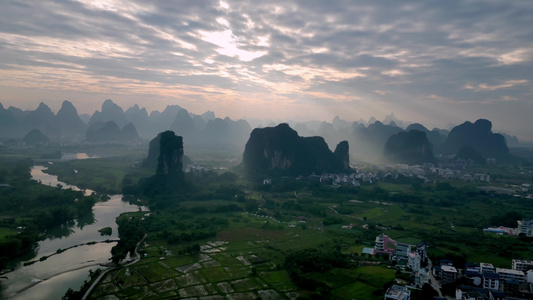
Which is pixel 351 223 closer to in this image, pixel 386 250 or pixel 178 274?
pixel 386 250

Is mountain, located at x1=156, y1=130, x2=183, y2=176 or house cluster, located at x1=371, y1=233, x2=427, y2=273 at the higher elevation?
mountain, located at x1=156, y1=130, x2=183, y2=176

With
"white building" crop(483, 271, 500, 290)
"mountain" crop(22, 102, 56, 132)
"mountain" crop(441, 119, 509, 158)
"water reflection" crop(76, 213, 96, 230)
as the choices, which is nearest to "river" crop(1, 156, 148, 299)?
"water reflection" crop(76, 213, 96, 230)

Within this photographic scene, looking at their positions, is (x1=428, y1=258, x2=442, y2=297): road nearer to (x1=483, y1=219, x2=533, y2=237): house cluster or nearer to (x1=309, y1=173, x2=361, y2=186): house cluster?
(x1=483, y1=219, x2=533, y2=237): house cluster

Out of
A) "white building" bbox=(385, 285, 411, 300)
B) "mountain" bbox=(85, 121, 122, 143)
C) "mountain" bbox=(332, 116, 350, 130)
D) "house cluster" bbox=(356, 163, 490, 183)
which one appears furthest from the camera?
"mountain" bbox=(332, 116, 350, 130)

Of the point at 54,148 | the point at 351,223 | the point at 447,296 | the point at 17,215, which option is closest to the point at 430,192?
the point at 351,223

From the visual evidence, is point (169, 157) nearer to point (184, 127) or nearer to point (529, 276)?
point (529, 276)

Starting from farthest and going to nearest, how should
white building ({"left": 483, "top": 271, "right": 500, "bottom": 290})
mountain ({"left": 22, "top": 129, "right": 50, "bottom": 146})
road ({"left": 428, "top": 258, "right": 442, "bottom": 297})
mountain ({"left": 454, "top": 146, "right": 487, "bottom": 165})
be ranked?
mountain ({"left": 22, "top": 129, "right": 50, "bottom": 146}), mountain ({"left": 454, "top": 146, "right": 487, "bottom": 165}), road ({"left": 428, "top": 258, "right": 442, "bottom": 297}), white building ({"left": 483, "top": 271, "right": 500, "bottom": 290})
